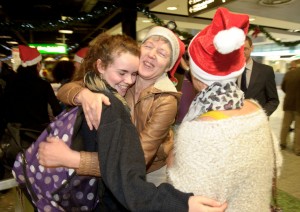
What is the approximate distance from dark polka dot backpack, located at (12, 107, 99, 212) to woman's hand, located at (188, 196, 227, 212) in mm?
427

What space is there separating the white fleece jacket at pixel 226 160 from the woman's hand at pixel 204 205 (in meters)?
0.03

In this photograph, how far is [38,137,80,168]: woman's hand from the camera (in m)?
1.02

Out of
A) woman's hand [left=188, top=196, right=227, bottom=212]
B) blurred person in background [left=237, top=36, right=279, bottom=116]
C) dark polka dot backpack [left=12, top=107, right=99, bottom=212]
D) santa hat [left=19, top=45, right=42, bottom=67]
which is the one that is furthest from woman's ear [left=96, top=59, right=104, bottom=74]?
santa hat [left=19, top=45, right=42, bottom=67]

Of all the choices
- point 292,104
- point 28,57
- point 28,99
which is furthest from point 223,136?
point 292,104

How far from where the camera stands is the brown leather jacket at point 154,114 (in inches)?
51.5

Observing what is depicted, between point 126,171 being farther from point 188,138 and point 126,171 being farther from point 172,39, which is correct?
point 172,39

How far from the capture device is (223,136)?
0.93 metres

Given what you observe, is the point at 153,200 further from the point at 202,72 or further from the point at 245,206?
the point at 202,72

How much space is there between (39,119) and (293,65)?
5.68 m

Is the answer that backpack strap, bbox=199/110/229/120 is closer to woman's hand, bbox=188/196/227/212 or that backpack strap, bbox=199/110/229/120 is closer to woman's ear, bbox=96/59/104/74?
woman's hand, bbox=188/196/227/212

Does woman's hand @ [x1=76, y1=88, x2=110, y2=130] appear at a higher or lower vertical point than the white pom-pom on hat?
lower

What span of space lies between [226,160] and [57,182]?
0.64 metres

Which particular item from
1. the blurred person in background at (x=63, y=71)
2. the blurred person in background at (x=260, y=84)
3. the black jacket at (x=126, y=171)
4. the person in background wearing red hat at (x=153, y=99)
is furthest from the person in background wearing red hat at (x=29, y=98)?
the black jacket at (x=126, y=171)

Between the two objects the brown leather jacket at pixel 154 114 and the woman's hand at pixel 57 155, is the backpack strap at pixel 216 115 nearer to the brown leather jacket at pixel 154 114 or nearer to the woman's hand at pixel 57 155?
the brown leather jacket at pixel 154 114
